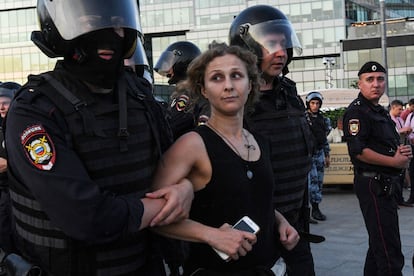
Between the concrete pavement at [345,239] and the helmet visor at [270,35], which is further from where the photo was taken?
the concrete pavement at [345,239]

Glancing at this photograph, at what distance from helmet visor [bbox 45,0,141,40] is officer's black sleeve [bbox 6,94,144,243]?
0.32 meters

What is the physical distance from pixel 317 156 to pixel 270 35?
5553 millimetres

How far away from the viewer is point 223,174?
2307 mm

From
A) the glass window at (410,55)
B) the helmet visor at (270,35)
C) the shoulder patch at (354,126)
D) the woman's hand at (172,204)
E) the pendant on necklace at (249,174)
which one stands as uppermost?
the glass window at (410,55)

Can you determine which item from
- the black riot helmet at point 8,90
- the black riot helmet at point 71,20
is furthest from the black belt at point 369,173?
the black riot helmet at point 8,90

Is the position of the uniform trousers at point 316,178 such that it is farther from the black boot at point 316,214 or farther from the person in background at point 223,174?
the person in background at point 223,174

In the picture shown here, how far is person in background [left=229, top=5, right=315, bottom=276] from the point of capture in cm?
329

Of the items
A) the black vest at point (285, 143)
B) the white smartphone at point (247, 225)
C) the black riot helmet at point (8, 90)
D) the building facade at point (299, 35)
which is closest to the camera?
the white smartphone at point (247, 225)

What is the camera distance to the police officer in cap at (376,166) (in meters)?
4.38

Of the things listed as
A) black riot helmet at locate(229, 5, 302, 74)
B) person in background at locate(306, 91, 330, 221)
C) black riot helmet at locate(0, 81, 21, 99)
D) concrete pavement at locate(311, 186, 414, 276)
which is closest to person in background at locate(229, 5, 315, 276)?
black riot helmet at locate(229, 5, 302, 74)

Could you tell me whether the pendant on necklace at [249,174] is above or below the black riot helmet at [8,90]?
below

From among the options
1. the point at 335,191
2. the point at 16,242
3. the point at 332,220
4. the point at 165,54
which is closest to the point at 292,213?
the point at 16,242

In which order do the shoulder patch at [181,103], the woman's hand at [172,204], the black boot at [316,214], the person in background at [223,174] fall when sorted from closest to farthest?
the woman's hand at [172,204], the person in background at [223,174], the shoulder patch at [181,103], the black boot at [316,214]

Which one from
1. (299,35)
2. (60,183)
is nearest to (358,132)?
(60,183)
